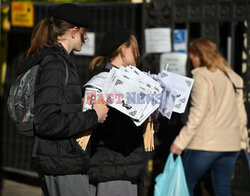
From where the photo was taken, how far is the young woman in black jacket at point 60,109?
2.71 metres

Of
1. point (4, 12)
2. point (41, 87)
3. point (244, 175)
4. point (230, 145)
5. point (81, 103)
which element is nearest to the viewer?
point (41, 87)

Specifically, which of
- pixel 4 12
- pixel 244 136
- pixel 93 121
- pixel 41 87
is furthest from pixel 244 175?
pixel 4 12

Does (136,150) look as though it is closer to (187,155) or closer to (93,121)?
Result: (93,121)

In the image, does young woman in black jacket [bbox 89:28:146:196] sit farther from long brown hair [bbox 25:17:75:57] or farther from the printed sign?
the printed sign

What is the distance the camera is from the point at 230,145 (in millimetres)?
4316

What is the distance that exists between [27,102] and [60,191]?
23.4 inches

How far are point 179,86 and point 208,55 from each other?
1.32 meters

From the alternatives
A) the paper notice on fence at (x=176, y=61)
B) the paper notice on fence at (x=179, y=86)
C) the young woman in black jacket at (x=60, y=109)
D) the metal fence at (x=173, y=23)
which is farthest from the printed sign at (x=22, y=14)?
the paper notice on fence at (x=179, y=86)

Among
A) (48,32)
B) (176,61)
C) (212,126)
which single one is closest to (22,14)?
(176,61)

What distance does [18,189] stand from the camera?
679 cm

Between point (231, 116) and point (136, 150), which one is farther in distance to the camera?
point (231, 116)

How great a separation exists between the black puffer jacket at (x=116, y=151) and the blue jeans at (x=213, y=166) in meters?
Result: 1.13

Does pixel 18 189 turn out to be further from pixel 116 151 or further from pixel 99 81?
pixel 99 81

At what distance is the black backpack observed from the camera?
2.78 metres
